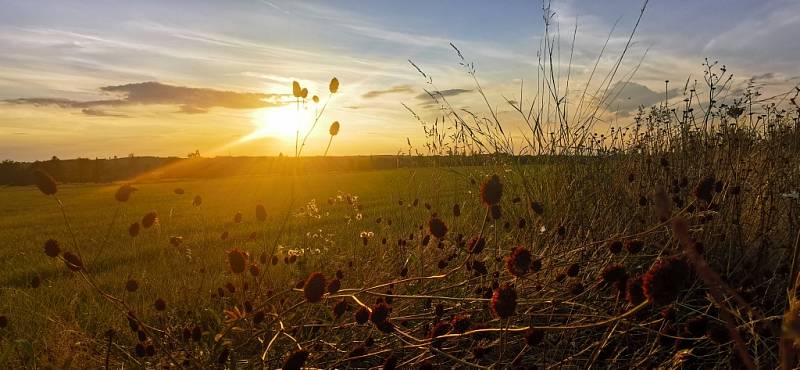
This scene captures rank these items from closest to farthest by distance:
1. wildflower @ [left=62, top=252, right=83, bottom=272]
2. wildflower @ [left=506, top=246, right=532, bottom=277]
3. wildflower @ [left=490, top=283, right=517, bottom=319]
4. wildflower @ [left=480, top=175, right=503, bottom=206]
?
1. wildflower @ [left=490, top=283, right=517, bottom=319]
2. wildflower @ [left=506, top=246, right=532, bottom=277]
3. wildflower @ [left=480, top=175, right=503, bottom=206]
4. wildflower @ [left=62, top=252, right=83, bottom=272]

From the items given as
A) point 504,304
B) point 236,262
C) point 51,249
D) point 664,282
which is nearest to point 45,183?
point 51,249

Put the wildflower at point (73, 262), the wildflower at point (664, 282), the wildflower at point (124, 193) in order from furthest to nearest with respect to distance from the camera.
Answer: the wildflower at point (124, 193) → the wildflower at point (73, 262) → the wildflower at point (664, 282)

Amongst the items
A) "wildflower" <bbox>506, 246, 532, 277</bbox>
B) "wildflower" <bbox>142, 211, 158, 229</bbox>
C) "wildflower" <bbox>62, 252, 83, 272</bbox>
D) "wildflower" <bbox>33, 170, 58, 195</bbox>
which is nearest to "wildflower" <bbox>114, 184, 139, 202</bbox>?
"wildflower" <bbox>142, 211, 158, 229</bbox>

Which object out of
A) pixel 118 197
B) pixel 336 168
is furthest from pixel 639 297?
pixel 336 168

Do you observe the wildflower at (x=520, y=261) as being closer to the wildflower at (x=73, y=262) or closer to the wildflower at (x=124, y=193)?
the wildflower at (x=73, y=262)

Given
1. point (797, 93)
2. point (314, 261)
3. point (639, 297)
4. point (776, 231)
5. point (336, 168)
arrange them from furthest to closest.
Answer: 1. point (336, 168)
2. point (314, 261)
3. point (797, 93)
4. point (776, 231)
5. point (639, 297)

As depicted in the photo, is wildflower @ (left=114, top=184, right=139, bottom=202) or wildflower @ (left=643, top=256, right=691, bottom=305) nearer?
wildflower @ (left=643, top=256, right=691, bottom=305)

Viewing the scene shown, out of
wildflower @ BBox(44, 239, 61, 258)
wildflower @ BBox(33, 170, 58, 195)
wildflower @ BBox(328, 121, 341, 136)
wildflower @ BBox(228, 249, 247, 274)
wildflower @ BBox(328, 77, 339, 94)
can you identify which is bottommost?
wildflower @ BBox(228, 249, 247, 274)

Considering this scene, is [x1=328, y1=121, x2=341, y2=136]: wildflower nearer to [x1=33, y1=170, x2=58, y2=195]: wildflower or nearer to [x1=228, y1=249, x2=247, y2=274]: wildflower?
[x1=228, y1=249, x2=247, y2=274]: wildflower

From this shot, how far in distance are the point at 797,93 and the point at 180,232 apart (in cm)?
711

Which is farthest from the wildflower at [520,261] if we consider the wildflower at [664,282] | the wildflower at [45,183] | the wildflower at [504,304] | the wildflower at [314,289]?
the wildflower at [45,183]

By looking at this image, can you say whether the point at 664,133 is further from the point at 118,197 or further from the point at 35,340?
the point at 35,340

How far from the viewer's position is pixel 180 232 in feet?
25.0

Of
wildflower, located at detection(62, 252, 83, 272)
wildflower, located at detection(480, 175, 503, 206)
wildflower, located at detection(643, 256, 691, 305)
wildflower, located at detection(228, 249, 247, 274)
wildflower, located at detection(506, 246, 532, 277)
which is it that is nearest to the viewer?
wildflower, located at detection(643, 256, 691, 305)
